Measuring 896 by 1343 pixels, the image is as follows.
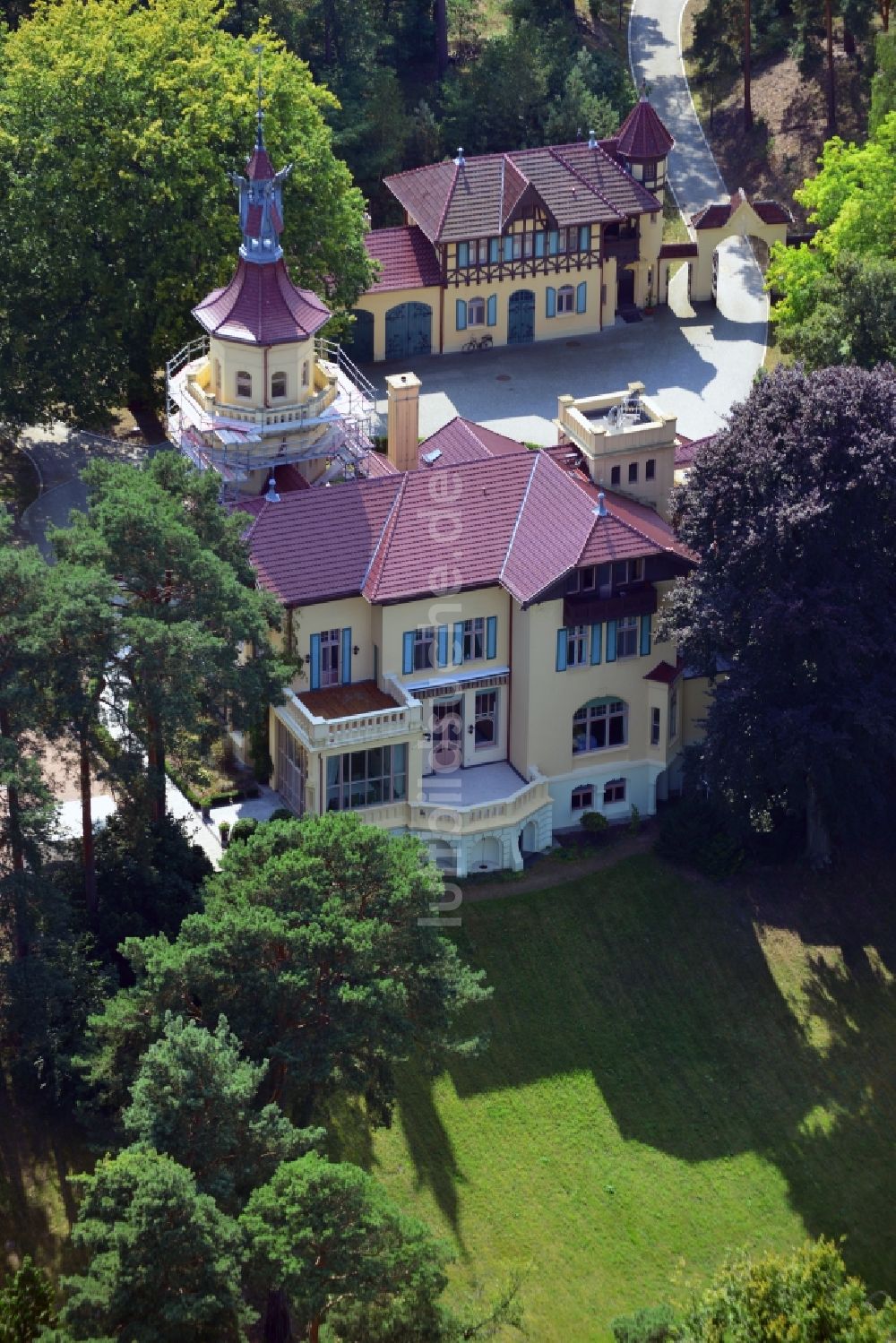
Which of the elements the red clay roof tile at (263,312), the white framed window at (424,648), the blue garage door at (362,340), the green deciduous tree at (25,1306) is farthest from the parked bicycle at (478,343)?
the green deciduous tree at (25,1306)

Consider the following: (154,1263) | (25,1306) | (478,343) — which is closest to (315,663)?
(154,1263)

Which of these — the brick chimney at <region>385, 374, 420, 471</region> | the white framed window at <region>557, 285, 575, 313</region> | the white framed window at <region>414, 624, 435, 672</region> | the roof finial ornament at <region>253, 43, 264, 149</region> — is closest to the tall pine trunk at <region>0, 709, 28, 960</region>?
the white framed window at <region>414, 624, 435, 672</region>

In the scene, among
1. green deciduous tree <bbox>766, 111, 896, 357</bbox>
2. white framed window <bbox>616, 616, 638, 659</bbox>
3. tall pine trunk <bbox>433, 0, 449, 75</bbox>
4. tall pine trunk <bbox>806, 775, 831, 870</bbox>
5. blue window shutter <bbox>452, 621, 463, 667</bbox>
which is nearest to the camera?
blue window shutter <bbox>452, 621, 463, 667</bbox>

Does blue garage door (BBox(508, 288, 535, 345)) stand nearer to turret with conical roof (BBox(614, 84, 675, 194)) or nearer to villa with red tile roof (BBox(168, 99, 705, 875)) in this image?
turret with conical roof (BBox(614, 84, 675, 194))

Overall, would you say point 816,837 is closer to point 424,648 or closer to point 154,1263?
point 424,648

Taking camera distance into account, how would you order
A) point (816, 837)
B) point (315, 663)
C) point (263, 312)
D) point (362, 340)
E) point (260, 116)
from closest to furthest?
point (315, 663) < point (816, 837) < point (263, 312) < point (260, 116) < point (362, 340)

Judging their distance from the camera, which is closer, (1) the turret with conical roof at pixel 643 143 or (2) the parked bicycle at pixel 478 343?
(2) the parked bicycle at pixel 478 343

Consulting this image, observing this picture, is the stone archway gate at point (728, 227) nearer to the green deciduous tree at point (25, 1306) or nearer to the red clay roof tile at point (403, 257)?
the red clay roof tile at point (403, 257)
